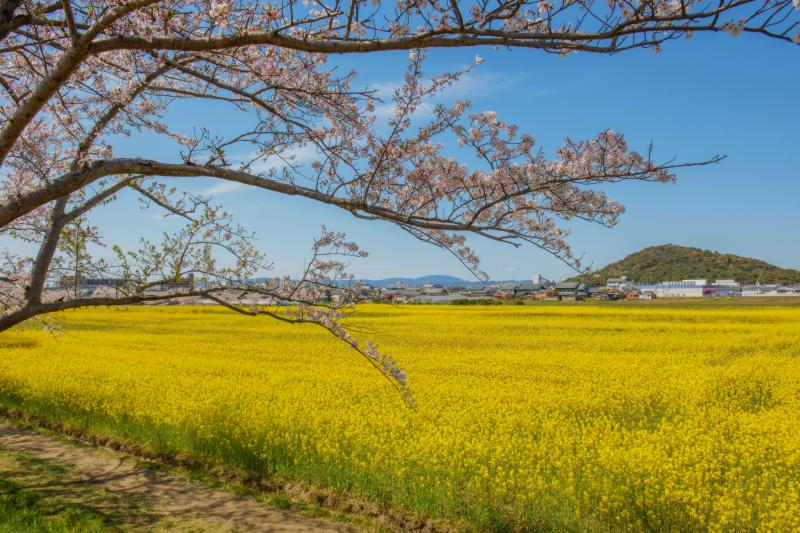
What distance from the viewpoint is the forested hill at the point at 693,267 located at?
108 meters

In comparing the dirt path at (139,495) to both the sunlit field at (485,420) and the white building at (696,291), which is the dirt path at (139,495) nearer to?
the sunlit field at (485,420)

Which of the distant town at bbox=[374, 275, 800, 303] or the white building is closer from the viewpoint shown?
the distant town at bbox=[374, 275, 800, 303]

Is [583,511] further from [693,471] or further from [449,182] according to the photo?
[449,182]

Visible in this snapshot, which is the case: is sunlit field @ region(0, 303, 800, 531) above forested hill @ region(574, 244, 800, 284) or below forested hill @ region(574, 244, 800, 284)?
below

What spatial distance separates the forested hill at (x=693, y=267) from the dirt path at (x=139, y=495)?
350 feet

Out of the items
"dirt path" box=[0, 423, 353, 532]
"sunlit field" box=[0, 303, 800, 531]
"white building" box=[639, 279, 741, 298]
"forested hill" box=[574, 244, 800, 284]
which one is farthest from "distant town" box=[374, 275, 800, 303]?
"dirt path" box=[0, 423, 353, 532]

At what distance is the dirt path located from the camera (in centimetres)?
649

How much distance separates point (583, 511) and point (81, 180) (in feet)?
18.3

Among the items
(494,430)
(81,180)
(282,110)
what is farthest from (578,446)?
(81,180)

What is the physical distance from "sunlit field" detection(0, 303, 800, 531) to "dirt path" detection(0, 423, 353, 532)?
64 centimetres

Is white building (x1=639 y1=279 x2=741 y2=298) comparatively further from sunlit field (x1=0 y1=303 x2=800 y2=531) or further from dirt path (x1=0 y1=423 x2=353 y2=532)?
dirt path (x1=0 y1=423 x2=353 y2=532)

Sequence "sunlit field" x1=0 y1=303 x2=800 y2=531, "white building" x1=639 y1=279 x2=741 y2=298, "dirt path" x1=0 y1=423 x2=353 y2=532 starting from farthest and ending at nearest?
"white building" x1=639 y1=279 x2=741 y2=298 → "dirt path" x1=0 y1=423 x2=353 y2=532 → "sunlit field" x1=0 y1=303 x2=800 y2=531

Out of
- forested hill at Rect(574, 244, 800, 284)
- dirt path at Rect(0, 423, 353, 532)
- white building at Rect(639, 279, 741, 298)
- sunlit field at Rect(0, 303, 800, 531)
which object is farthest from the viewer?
forested hill at Rect(574, 244, 800, 284)

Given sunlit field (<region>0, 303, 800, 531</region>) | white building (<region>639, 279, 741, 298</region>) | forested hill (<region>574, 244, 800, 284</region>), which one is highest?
forested hill (<region>574, 244, 800, 284</region>)
